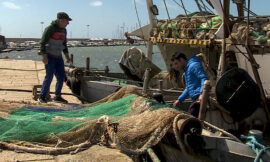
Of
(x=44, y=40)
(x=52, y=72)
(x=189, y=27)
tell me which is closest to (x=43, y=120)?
(x=52, y=72)

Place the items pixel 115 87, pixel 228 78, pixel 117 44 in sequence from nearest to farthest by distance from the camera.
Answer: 1. pixel 228 78
2. pixel 115 87
3. pixel 117 44

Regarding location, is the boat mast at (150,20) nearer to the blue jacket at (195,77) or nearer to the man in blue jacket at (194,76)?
the man in blue jacket at (194,76)

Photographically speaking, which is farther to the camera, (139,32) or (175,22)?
(139,32)

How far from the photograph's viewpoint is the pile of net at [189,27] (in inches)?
378

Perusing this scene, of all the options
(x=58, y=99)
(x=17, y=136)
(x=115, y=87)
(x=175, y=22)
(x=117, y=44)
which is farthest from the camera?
(x=117, y=44)

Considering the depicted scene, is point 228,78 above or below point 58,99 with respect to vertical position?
above

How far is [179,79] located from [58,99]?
15.6ft

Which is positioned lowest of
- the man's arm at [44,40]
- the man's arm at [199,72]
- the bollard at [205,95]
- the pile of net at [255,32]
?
the bollard at [205,95]

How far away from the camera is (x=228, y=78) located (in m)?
6.62

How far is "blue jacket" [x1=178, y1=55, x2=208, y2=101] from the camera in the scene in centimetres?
539

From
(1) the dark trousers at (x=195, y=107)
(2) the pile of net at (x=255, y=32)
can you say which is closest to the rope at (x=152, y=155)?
(1) the dark trousers at (x=195, y=107)

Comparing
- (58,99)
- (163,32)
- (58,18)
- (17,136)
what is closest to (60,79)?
(58,99)

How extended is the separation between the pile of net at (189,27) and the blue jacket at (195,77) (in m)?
3.91

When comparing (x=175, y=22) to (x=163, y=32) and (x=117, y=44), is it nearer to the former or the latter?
(x=163, y=32)
